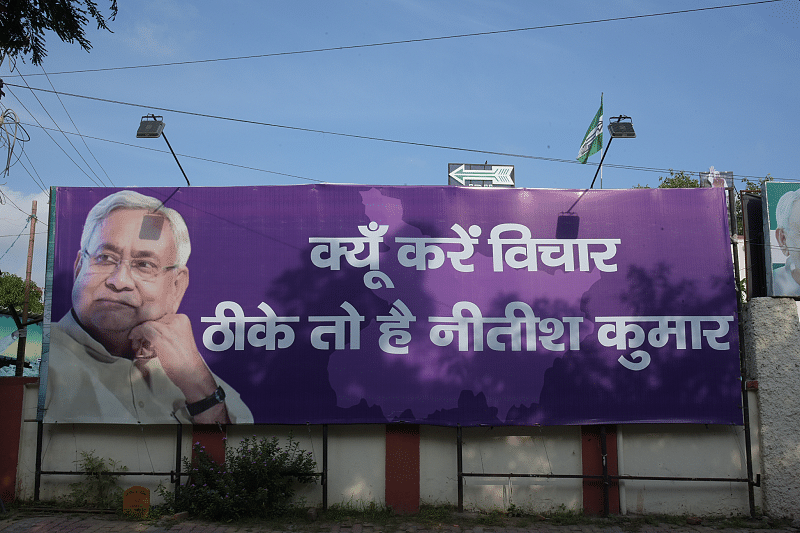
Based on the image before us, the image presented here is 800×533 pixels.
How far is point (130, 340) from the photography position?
9883mm

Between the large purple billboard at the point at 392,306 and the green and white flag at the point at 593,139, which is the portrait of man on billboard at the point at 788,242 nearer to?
the large purple billboard at the point at 392,306

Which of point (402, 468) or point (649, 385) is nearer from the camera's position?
point (402, 468)

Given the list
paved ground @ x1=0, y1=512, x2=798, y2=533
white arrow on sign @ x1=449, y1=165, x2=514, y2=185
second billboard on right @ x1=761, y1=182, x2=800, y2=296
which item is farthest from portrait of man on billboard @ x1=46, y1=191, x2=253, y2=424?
second billboard on right @ x1=761, y1=182, x2=800, y2=296

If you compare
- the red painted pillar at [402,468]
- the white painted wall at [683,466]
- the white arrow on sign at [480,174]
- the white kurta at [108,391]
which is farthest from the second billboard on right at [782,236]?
the white kurta at [108,391]

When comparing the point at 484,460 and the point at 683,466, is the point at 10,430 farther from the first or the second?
the point at 683,466

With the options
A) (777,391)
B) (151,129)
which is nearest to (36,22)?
(151,129)

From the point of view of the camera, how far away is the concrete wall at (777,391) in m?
A: 9.53

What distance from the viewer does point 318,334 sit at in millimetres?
9930

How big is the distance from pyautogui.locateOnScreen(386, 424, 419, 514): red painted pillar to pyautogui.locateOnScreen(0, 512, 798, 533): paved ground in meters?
0.34

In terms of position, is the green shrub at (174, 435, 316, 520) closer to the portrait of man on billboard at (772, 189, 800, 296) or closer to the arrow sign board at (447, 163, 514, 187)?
the arrow sign board at (447, 163, 514, 187)

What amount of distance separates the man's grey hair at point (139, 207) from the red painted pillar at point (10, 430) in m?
2.49

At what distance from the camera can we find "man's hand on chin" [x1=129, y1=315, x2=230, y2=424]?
32.0ft

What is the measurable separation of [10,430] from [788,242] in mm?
12762

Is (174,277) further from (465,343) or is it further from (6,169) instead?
(465,343)
